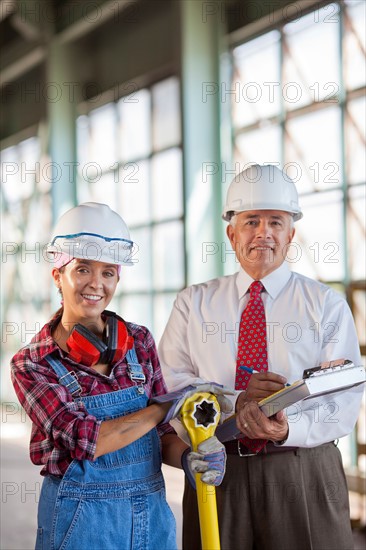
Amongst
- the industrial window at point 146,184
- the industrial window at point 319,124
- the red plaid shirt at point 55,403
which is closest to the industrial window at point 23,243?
the industrial window at point 146,184

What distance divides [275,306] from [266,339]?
148 mm

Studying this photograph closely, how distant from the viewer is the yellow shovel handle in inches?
68.9

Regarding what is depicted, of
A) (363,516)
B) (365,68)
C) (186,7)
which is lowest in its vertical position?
(363,516)

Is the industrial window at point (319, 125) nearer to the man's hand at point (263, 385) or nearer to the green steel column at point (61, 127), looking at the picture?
the man's hand at point (263, 385)

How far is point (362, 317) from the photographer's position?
4359 mm

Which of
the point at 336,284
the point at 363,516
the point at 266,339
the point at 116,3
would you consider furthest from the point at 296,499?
the point at 116,3

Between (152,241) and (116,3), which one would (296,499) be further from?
(116,3)

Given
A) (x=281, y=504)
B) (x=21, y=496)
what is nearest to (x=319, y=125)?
(x=281, y=504)

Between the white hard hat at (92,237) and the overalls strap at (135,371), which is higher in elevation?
the white hard hat at (92,237)

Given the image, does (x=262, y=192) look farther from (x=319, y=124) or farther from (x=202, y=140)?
(x=202, y=140)

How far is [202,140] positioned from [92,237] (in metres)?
3.72

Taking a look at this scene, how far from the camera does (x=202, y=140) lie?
5406 millimetres

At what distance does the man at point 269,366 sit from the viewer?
2.14 meters

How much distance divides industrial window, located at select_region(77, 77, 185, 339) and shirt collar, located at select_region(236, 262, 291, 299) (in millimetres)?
3107
